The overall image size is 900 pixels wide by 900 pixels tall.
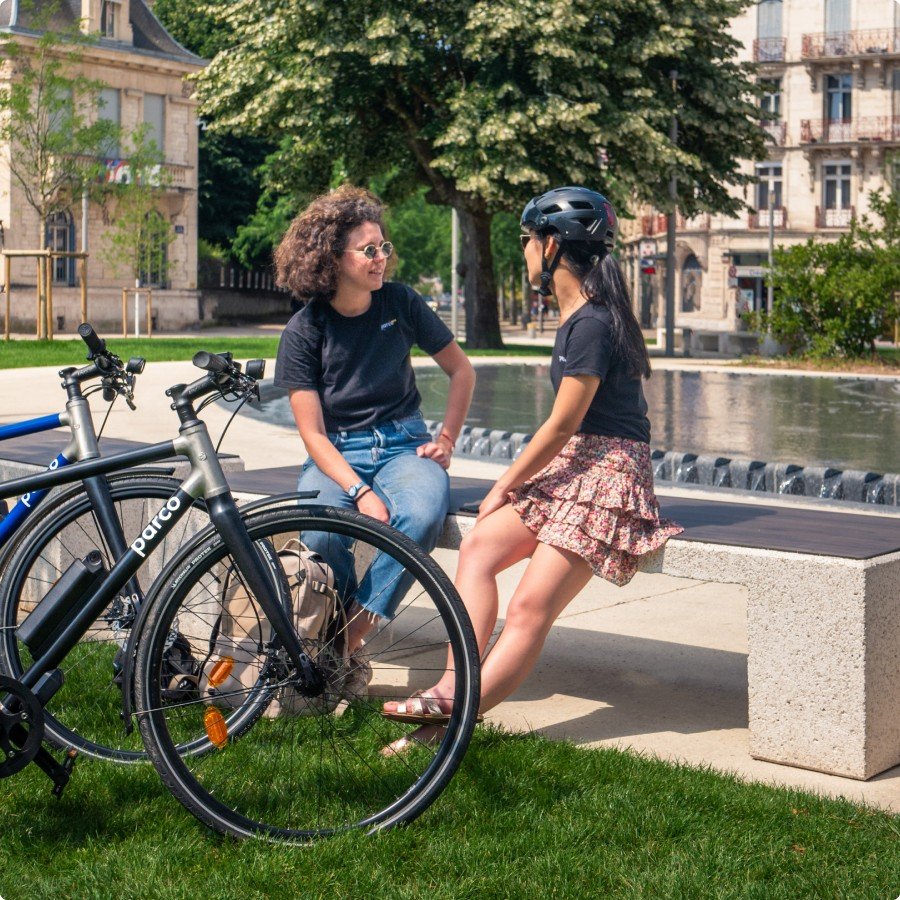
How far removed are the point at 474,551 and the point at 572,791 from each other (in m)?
0.91

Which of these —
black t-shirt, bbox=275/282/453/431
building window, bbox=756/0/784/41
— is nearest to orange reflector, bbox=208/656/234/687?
black t-shirt, bbox=275/282/453/431

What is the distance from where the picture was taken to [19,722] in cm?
398

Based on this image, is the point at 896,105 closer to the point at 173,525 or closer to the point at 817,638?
the point at 817,638

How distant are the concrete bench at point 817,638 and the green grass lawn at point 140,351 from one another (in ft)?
66.5

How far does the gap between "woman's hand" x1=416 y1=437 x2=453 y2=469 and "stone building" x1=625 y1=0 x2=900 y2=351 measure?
6030 centimetres

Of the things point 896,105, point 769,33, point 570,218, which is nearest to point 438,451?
point 570,218

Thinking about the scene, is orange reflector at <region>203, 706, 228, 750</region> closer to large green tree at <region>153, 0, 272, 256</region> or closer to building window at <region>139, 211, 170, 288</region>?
building window at <region>139, 211, 170, 288</region>

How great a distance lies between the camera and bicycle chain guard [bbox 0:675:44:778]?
395 centimetres

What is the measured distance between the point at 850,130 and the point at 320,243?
64.9 m

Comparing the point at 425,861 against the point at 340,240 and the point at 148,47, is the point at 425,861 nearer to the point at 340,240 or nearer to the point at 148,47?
the point at 340,240

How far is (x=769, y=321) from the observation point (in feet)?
101

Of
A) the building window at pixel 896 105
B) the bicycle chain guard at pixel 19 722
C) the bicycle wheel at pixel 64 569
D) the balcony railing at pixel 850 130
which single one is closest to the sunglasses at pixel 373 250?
the bicycle wheel at pixel 64 569

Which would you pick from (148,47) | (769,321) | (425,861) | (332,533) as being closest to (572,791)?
(425,861)

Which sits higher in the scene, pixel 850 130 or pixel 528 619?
pixel 850 130
